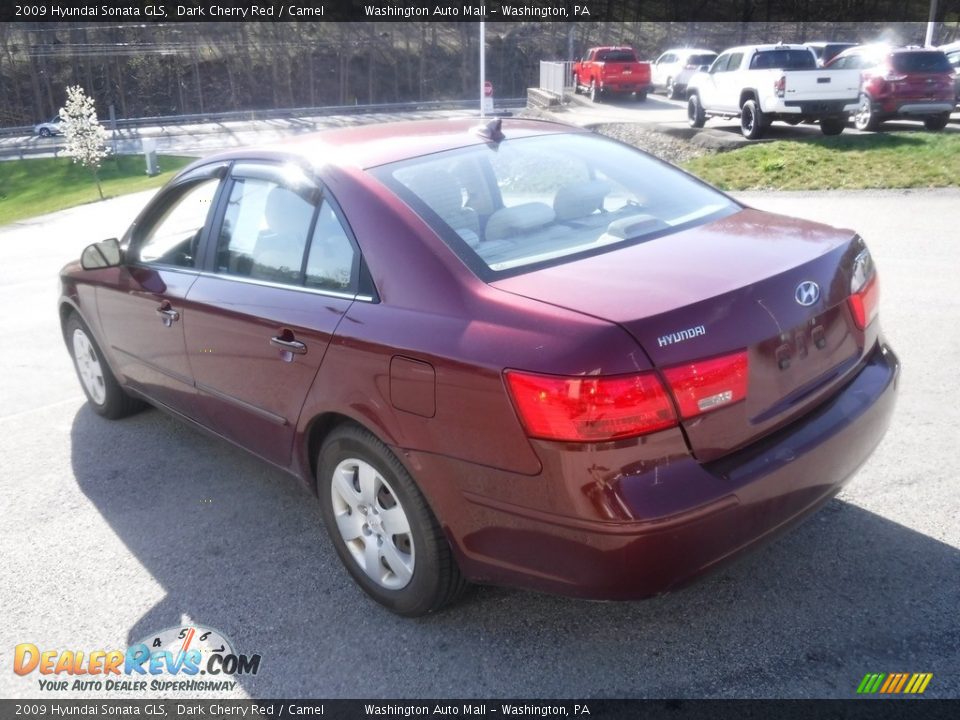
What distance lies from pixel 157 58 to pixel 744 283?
231 feet

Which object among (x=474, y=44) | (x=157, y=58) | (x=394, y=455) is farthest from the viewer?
(x=474, y=44)

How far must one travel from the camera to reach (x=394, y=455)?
2904 mm

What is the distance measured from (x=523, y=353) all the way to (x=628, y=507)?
1.71 feet

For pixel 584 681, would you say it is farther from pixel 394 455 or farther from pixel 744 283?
pixel 744 283

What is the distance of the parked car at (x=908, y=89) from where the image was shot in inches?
668

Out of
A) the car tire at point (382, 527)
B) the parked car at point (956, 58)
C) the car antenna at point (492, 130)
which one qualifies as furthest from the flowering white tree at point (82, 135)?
the car tire at point (382, 527)

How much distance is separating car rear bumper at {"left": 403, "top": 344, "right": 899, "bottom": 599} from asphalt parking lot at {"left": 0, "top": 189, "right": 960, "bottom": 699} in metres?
0.41

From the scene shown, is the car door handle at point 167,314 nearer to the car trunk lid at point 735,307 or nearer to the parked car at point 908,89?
the car trunk lid at point 735,307

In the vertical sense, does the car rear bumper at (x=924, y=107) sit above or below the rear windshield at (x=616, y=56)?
below

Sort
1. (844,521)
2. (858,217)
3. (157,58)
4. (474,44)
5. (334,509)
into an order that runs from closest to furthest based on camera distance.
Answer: (334,509) < (844,521) < (858,217) < (157,58) < (474,44)

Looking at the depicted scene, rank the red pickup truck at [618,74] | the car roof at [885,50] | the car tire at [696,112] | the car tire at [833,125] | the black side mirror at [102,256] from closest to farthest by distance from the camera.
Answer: the black side mirror at [102,256], the car tire at [833,125], the car roof at [885,50], the car tire at [696,112], the red pickup truck at [618,74]

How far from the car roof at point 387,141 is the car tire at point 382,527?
1.12m

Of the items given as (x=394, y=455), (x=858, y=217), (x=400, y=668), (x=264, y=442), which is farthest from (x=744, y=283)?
(x=858, y=217)

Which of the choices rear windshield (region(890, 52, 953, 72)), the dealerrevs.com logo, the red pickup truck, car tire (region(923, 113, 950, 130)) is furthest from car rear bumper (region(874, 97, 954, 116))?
the red pickup truck
